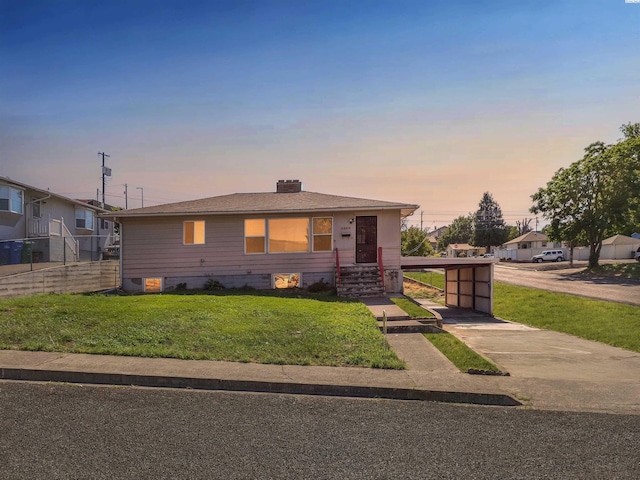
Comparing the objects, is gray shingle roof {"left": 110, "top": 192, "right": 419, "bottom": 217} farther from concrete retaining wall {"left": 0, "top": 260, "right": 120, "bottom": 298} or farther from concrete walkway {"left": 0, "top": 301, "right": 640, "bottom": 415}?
concrete walkway {"left": 0, "top": 301, "right": 640, "bottom": 415}

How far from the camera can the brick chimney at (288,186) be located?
20797 millimetres

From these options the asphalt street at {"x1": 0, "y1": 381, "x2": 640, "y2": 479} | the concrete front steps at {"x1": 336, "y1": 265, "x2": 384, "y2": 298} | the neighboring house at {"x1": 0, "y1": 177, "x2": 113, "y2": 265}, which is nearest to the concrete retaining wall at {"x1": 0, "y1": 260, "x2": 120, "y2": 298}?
the neighboring house at {"x1": 0, "y1": 177, "x2": 113, "y2": 265}

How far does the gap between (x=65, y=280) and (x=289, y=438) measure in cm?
1537

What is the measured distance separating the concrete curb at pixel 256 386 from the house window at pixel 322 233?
1116 cm

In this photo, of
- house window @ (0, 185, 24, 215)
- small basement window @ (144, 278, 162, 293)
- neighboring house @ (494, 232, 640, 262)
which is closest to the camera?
small basement window @ (144, 278, 162, 293)

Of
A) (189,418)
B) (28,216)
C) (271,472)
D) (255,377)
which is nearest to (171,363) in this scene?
(255,377)

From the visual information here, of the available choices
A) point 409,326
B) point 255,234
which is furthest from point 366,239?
point 409,326

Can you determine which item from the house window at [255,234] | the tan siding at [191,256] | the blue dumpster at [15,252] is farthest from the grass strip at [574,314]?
the blue dumpster at [15,252]

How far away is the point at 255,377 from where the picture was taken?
6059 millimetres

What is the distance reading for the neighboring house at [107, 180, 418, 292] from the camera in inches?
654

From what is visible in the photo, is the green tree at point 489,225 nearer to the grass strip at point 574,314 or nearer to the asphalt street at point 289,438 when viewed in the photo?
the grass strip at point 574,314

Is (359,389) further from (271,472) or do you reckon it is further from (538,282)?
(538,282)

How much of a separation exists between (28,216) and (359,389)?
24.5 m

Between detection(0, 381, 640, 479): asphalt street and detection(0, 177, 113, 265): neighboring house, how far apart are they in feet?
43.6
